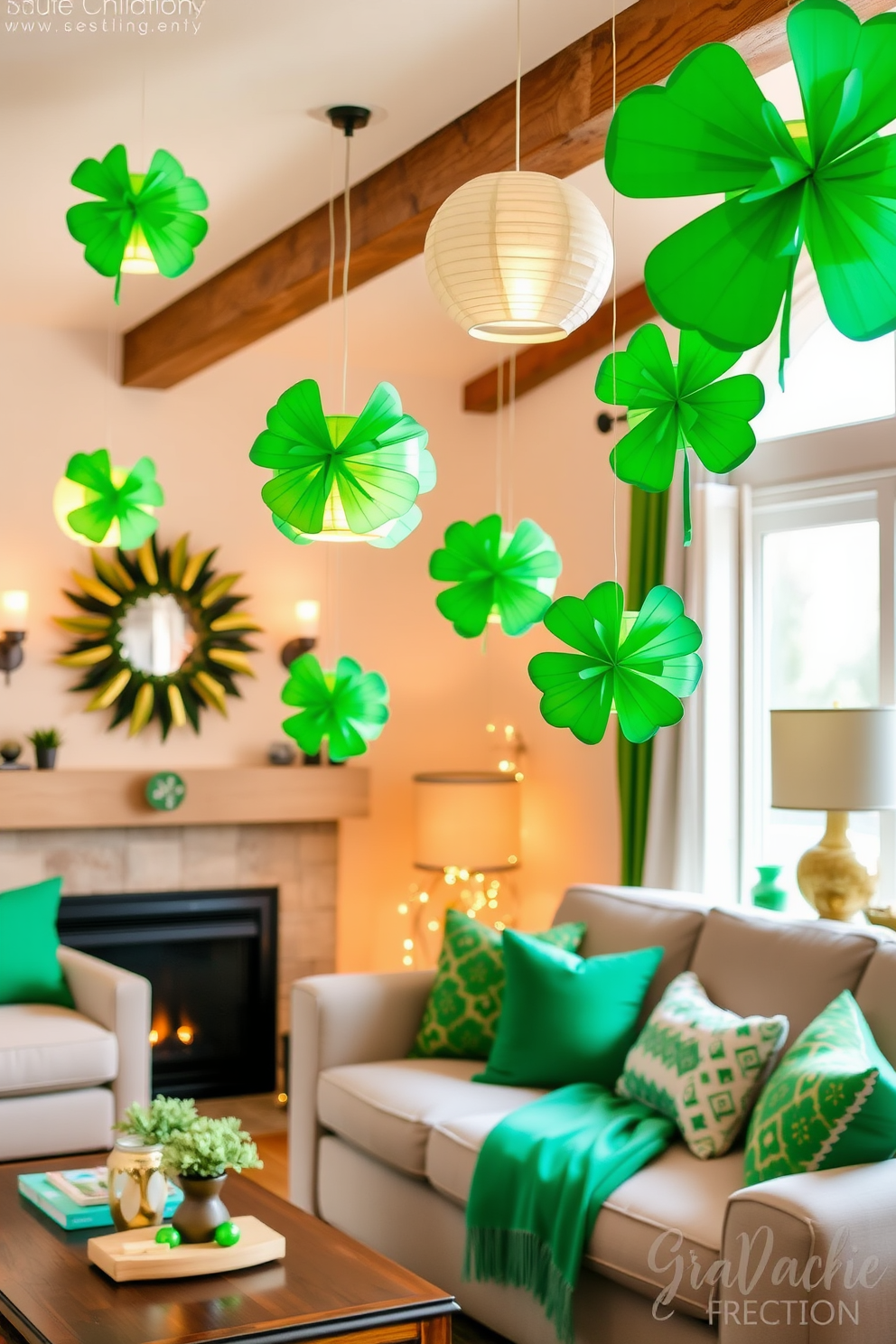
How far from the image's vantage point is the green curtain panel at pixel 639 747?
488 cm

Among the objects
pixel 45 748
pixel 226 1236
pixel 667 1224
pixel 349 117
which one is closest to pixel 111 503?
pixel 349 117

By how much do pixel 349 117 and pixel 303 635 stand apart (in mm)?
2464

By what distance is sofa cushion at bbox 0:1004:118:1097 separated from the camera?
13.6 feet

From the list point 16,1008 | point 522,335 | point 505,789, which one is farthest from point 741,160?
point 505,789

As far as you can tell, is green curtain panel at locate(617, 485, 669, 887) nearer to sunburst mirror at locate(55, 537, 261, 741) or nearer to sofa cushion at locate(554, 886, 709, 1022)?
sofa cushion at locate(554, 886, 709, 1022)

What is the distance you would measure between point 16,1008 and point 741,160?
3869 mm

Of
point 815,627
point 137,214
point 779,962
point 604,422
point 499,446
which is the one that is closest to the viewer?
point 137,214

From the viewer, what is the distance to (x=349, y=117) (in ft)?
11.6

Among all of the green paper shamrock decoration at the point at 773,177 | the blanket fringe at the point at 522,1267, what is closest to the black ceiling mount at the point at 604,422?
the blanket fringe at the point at 522,1267

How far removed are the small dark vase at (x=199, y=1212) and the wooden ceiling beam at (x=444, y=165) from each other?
226 centimetres

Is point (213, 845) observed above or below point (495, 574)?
below

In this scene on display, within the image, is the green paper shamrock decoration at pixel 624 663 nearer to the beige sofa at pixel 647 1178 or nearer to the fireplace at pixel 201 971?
the beige sofa at pixel 647 1178

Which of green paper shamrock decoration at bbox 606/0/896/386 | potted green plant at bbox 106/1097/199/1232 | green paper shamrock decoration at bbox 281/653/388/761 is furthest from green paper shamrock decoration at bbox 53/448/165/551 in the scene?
green paper shamrock decoration at bbox 606/0/896/386

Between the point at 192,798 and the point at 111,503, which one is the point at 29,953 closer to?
the point at 192,798
